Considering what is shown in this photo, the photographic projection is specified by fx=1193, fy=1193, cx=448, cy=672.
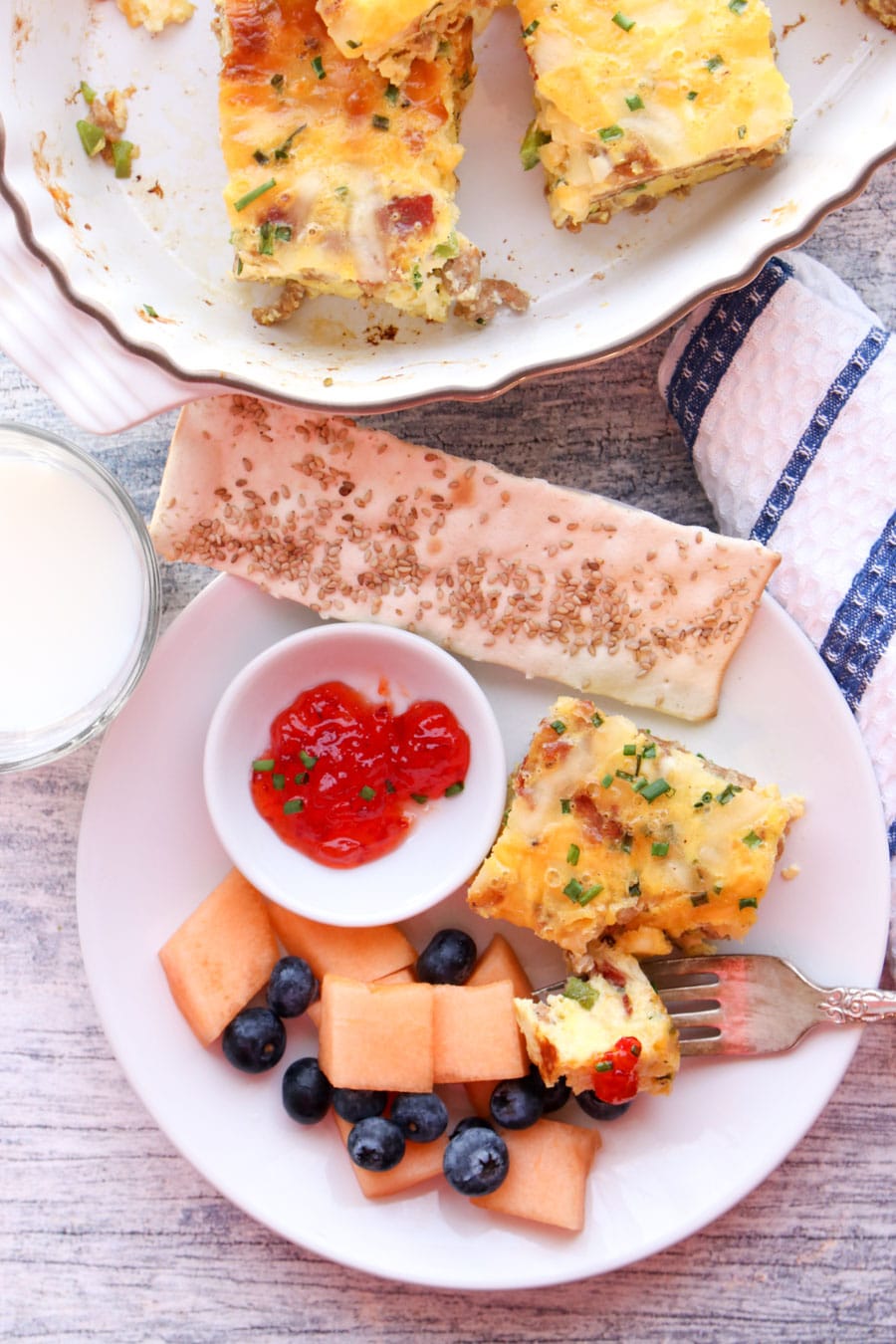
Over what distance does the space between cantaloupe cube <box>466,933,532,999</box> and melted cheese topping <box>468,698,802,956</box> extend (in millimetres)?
172

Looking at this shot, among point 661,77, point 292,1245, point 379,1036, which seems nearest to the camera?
point 661,77

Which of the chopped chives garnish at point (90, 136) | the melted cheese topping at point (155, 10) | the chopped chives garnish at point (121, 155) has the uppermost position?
the melted cheese topping at point (155, 10)

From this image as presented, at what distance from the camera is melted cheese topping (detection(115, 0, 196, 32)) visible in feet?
8.06

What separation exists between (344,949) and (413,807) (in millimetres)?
322

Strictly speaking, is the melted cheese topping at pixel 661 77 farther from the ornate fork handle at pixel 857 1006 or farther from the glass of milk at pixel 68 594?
the ornate fork handle at pixel 857 1006

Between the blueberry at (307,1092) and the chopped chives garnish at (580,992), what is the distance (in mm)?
527

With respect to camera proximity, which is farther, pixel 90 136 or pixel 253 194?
pixel 90 136

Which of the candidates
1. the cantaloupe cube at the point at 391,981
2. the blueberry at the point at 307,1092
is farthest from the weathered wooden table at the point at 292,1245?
the cantaloupe cube at the point at 391,981

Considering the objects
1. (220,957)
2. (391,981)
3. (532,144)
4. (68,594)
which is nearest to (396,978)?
(391,981)

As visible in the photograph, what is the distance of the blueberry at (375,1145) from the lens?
2.32m

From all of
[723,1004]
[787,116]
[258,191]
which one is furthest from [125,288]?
[723,1004]

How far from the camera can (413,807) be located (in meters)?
2.49

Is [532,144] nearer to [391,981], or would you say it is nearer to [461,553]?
[461,553]

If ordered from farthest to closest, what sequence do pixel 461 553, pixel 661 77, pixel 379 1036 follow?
pixel 461 553, pixel 379 1036, pixel 661 77
